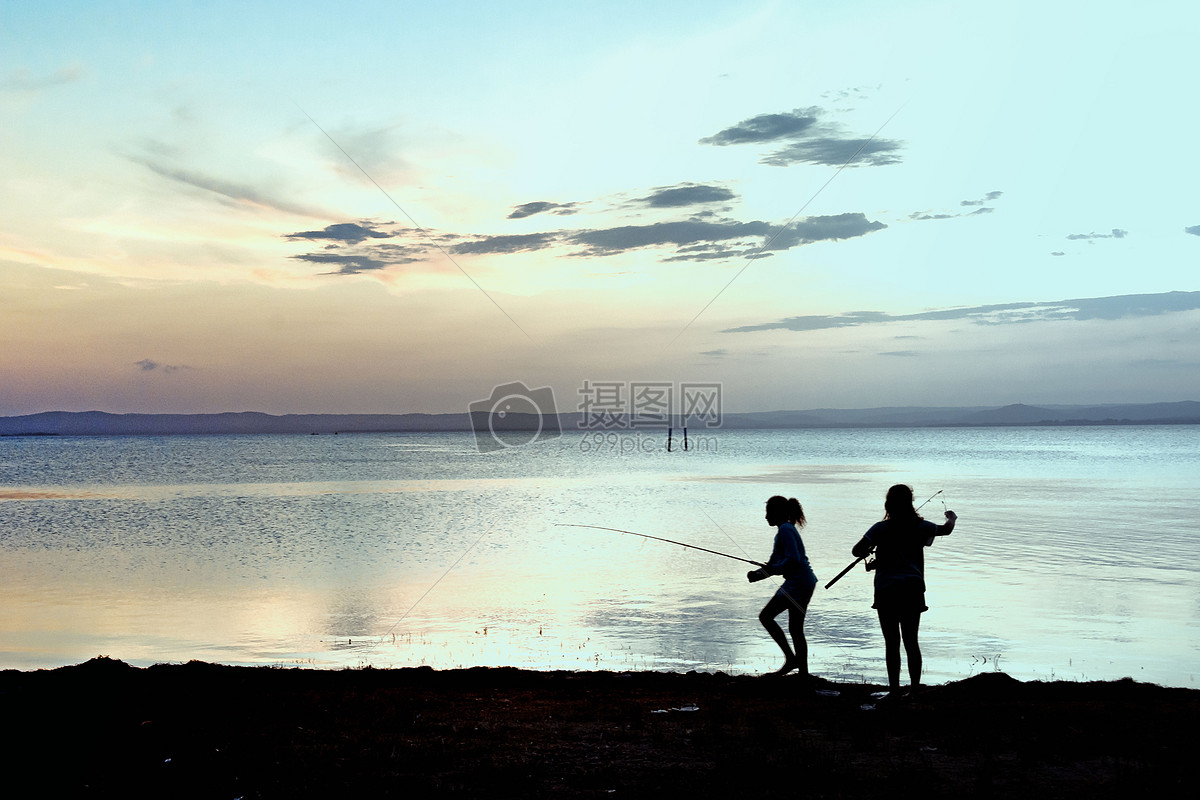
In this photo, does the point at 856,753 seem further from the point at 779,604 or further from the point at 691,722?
the point at 779,604

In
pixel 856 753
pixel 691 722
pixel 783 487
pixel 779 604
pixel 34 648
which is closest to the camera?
pixel 856 753

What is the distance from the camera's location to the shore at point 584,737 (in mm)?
5480

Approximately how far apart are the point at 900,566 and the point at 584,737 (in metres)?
3.01

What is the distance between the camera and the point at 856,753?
603 centimetres

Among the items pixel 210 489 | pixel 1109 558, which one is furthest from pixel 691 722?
pixel 210 489

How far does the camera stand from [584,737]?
6621 mm

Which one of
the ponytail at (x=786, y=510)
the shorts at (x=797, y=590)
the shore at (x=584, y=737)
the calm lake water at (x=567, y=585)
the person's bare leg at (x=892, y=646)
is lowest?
the calm lake water at (x=567, y=585)

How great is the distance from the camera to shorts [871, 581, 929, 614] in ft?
24.1

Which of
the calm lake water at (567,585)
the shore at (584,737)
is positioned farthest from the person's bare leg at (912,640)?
the calm lake water at (567,585)

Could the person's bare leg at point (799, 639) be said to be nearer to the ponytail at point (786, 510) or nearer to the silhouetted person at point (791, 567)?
the silhouetted person at point (791, 567)

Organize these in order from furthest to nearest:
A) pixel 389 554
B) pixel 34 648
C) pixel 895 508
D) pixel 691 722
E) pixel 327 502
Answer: pixel 327 502, pixel 389 554, pixel 34 648, pixel 895 508, pixel 691 722

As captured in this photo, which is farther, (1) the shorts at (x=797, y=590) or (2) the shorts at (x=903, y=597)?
(1) the shorts at (x=797, y=590)

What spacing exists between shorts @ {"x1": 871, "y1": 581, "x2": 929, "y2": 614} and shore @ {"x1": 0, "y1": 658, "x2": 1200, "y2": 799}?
79cm

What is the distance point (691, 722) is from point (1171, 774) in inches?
127
